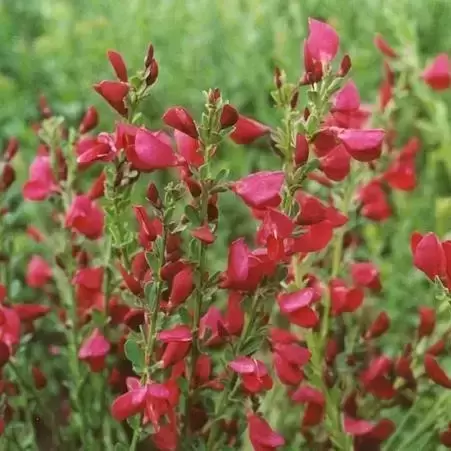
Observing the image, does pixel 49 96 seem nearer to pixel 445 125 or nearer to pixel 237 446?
pixel 445 125

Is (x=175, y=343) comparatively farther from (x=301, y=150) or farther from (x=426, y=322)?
(x=426, y=322)

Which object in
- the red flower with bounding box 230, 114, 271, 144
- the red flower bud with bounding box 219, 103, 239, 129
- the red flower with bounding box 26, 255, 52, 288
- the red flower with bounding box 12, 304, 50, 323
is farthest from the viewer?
the red flower with bounding box 26, 255, 52, 288

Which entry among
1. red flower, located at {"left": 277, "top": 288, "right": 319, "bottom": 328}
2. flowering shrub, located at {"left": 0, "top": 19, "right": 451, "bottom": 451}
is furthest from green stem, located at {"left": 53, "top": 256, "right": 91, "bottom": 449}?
red flower, located at {"left": 277, "top": 288, "right": 319, "bottom": 328}

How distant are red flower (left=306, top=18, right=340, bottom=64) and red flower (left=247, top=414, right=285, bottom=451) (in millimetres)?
259

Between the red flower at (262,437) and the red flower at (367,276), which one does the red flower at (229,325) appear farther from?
the red flower at (367,276)

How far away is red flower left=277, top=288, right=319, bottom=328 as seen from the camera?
67cm

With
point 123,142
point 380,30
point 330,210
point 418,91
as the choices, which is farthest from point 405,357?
point 380,30

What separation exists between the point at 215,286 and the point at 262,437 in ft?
0.37

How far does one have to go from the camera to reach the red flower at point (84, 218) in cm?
79

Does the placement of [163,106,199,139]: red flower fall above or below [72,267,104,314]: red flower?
above

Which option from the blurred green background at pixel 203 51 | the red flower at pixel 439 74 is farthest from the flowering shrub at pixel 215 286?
the blurred green background at pixel 203 51

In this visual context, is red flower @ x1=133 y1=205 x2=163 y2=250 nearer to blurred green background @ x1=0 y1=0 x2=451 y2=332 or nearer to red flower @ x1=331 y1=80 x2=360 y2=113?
red flower @ x1=331 y1=80 x2=360 y2=113

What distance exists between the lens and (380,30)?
1711 millimetres

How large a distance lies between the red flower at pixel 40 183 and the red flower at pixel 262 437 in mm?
262
